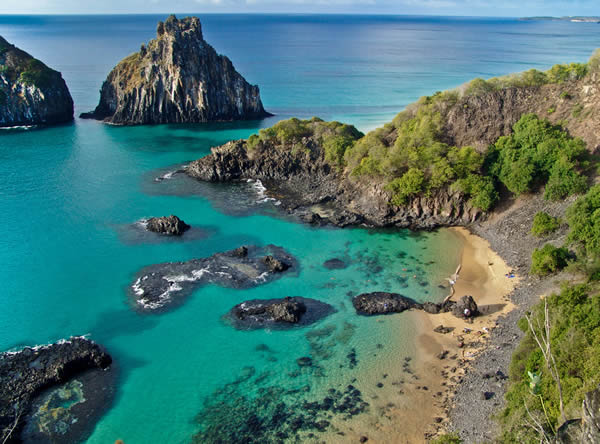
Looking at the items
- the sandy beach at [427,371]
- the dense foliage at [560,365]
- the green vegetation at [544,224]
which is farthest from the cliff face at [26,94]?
the dense foliage at [560,365]

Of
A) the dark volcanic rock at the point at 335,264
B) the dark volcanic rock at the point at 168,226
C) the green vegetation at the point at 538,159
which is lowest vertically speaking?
the dark volcanic rock at the point at 335,264

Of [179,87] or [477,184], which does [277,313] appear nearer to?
[477,184]

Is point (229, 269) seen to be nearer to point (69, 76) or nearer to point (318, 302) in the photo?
point (318, 302)

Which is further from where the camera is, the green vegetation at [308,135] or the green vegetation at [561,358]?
the green vegetation at [308,135]

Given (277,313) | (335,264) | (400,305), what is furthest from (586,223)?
(277,313)

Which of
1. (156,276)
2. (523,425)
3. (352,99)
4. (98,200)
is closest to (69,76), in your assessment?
(352,99)

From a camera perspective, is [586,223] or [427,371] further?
[586,223]

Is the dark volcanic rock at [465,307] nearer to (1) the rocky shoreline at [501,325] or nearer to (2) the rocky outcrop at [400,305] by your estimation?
(2) the rocky outcrop at [400,305]
